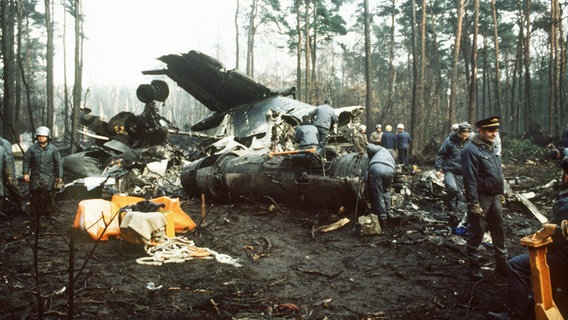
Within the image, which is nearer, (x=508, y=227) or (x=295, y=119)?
(x=508, y=227)

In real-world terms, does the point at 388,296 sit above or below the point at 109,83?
below

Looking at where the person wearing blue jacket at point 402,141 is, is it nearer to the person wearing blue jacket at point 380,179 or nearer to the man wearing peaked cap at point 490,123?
the person wearing blue jacket at point 380,179

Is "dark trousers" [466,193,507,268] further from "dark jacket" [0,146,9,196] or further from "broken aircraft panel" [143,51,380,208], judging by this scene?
"dark jacket" [0,146,9,196]

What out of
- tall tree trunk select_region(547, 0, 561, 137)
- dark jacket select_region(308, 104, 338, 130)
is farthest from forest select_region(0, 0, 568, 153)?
dark jacket select_region(308, 104, 338, 130)

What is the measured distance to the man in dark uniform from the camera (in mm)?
4094

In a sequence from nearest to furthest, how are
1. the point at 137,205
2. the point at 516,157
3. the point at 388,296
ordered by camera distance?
the point at 388,296, the point at 137,205, the point at 516,157

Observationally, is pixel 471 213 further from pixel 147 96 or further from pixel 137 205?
pixel 147 96

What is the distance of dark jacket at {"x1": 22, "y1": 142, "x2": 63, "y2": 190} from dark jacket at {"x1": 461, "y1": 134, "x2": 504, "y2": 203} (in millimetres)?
7132

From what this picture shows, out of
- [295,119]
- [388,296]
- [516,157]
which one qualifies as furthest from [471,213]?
[516,157]

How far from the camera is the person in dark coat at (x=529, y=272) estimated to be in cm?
268

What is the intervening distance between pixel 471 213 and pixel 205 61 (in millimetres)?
12142

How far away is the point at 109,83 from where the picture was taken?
75750 millimetres

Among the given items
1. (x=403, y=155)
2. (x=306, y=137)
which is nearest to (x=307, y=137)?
(x=306, y=137)

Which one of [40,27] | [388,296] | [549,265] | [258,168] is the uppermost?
[40,27]
